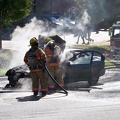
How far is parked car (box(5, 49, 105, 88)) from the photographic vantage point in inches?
664

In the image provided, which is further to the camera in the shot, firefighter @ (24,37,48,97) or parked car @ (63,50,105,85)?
parked car @ (63,50,105,85)

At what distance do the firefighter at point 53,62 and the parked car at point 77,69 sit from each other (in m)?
0.85

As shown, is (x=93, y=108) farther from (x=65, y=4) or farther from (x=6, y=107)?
(x=65, y=4)

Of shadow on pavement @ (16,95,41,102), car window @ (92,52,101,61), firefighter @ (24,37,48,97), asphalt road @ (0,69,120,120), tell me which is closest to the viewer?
asphalt road @ (0,69,120,120)

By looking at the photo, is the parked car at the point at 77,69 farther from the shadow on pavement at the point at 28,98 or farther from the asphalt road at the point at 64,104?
the shadow on pavement at the point at 28,98

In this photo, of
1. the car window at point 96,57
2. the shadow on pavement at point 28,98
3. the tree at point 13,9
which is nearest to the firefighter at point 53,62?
the shadow on pavement at point 28,98

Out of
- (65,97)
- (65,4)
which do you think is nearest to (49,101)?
(65,97)

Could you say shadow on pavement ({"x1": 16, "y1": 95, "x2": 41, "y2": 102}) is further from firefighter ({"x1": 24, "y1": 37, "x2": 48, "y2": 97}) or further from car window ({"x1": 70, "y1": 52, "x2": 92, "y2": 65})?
car window ({"x1": 70, "y1": 52, "x2": 92, "y2": 65})

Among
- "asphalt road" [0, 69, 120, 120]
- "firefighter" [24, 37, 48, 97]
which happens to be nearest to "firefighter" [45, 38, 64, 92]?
"asphalt road" [0, 69, 120, 120]

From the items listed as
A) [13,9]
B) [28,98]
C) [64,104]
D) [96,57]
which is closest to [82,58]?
[96,57]

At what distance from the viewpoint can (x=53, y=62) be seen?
16.5 meters

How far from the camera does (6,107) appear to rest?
41.7 ft

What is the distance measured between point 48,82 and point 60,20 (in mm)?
29913

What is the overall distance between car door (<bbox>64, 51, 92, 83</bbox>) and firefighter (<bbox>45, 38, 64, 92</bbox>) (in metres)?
0.88
